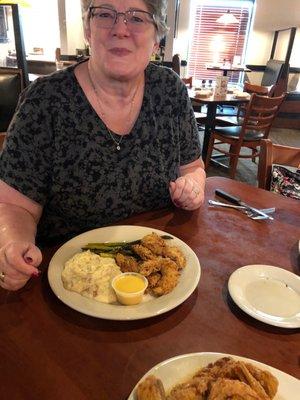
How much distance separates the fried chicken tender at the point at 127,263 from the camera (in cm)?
86

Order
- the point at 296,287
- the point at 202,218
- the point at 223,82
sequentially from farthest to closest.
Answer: the point at 223,82 < the point at 202,218 < the point at 296,287

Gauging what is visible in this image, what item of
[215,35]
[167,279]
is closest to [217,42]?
[215,35]

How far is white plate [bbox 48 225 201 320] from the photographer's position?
74cm

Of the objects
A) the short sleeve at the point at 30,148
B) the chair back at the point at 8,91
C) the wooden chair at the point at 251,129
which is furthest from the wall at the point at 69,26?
the short sleeve at the point at 30,148

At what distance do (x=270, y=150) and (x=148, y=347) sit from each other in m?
1.20

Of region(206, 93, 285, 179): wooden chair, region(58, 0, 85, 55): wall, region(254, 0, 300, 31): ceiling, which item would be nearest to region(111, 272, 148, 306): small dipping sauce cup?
region(206, 93, 285, 179): wooden chair

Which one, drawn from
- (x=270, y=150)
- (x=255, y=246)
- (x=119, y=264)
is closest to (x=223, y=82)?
(x=270, y=150)

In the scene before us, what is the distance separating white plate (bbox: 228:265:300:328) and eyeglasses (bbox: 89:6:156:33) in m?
0.86

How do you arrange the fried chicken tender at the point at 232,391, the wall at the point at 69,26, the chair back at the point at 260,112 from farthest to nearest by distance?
the wall at the point at 69,26
the chair back at the point at 260,112
the fried chicken tender at the point at 232,391

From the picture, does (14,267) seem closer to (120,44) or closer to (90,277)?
(90,277)

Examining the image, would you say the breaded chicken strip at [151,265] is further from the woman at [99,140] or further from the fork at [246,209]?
the fork at [246,209]

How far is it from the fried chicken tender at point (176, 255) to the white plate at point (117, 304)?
2cm

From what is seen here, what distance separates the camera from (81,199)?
122cm

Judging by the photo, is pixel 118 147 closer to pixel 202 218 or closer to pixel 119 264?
pixel 202 218
